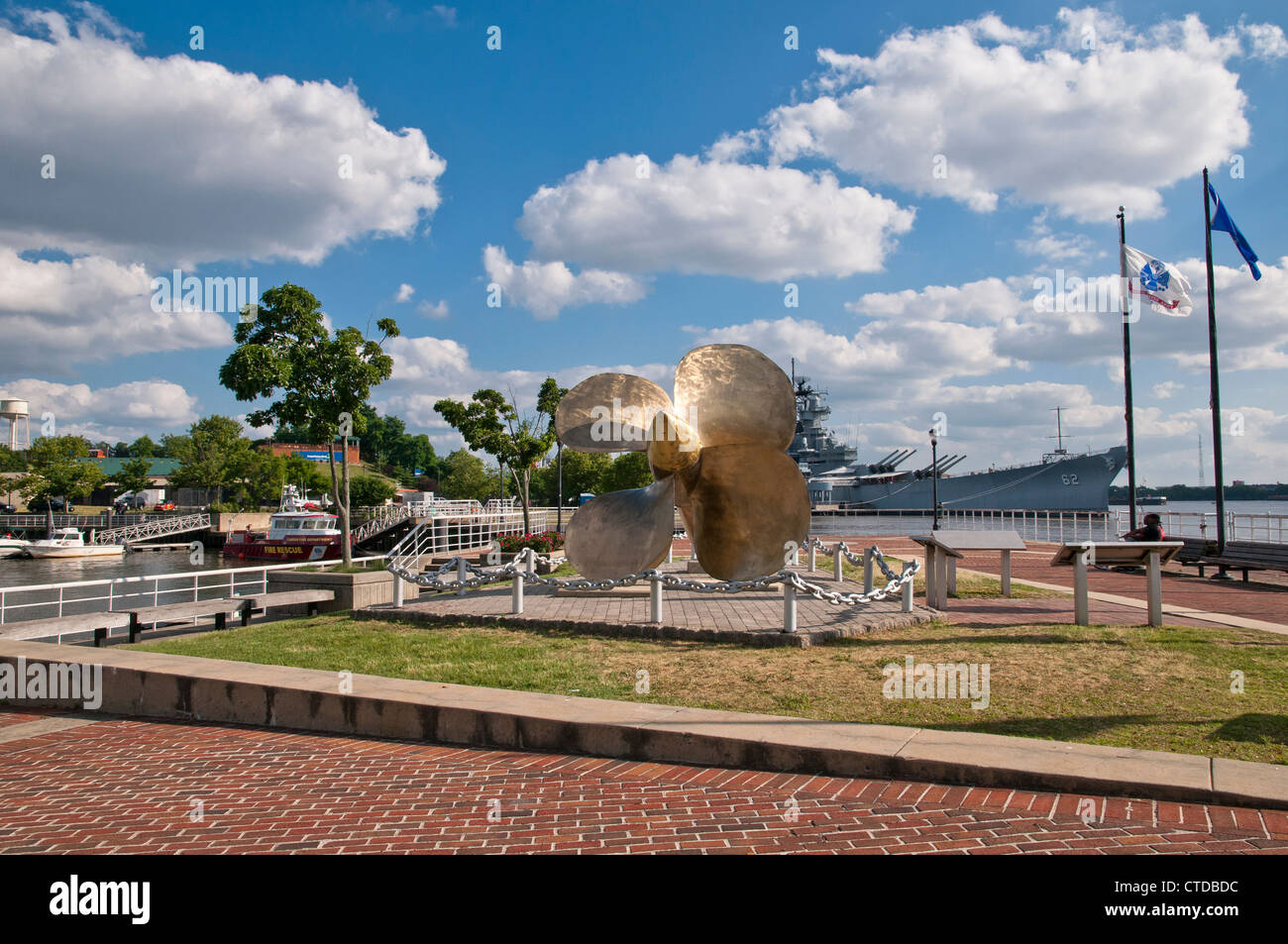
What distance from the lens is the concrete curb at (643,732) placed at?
4.48 m

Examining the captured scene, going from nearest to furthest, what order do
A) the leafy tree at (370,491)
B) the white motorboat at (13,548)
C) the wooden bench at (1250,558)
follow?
the wooden bench at (1250,558) → the white motorboat at (13,548) → the leafy tree at (370,491)

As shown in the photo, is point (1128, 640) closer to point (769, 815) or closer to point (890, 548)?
point (769, 815)

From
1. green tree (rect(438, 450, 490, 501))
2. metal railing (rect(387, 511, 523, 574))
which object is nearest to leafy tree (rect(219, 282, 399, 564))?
metal railing (rect(387, 511, 523, 574))

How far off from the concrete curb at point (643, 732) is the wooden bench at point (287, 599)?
4535 mm

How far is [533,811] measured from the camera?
4445 millimetres

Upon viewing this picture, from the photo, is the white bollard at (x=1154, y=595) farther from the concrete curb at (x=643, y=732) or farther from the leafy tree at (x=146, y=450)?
the leafy tree at (x=146, y=450)

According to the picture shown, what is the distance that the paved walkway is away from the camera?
393 cm

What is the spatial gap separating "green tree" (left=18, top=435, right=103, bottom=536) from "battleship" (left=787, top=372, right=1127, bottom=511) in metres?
61.6

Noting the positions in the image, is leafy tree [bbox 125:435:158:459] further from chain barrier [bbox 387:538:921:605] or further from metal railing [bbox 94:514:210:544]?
chain barrier [bbox 387:538:921:605]

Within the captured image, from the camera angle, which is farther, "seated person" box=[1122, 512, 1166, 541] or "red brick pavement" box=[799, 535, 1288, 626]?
"seated person" box=[1122, 512, 1166, 541]

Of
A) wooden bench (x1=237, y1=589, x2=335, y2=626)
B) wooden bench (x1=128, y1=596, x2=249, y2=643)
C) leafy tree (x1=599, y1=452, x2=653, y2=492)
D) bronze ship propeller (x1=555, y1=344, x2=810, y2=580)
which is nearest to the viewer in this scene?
wooden bench (x1=128, y1=596, x2=249, y2=643)

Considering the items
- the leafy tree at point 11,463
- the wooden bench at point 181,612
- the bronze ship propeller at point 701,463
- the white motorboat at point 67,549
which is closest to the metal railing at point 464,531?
the wooden bench at point 181,612

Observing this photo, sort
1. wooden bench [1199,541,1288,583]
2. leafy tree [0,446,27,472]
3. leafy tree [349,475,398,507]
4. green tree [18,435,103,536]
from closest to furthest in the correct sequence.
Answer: wooden bench [1199,541,1288,583]
green tree [18,435,103,536]
leafy tree [0,446,27,472]
leafy tree [349,475,398,507]
